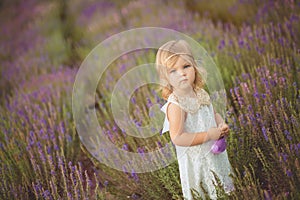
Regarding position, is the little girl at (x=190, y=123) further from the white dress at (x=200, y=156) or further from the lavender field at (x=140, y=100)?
the lavender field at (x=140, y=100)

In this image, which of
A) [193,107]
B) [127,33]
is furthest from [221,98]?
[127,33]

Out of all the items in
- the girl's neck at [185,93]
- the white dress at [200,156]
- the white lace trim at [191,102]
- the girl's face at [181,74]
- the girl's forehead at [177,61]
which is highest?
the girl's forehead at [177,61]

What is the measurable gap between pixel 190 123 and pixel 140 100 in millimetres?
Answer: 1285

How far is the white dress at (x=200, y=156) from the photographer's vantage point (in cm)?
172

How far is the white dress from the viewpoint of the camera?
1721 mm

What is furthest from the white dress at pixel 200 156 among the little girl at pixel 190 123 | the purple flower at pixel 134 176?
the purple flower at pixel 134 176

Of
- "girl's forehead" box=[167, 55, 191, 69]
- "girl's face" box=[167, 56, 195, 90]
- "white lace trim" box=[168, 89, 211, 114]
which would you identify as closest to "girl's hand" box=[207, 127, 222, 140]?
"white lace trim" box=[168, 89, 211, 114]

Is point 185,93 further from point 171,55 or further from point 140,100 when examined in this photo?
point 140,100

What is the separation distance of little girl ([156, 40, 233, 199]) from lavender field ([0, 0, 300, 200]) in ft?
0.34

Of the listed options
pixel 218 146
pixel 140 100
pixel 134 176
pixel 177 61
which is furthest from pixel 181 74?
pixel 140 100

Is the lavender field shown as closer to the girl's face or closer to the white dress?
the white dress

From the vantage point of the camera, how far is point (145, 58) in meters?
3.92

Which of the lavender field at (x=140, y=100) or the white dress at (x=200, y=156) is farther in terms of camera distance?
the lavender field at (x=140, y=100)

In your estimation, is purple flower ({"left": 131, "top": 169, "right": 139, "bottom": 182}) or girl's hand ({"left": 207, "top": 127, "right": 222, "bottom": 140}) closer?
girl's hand ({"left": 207, "top": 127, "right": 222, "bottom": 140})
